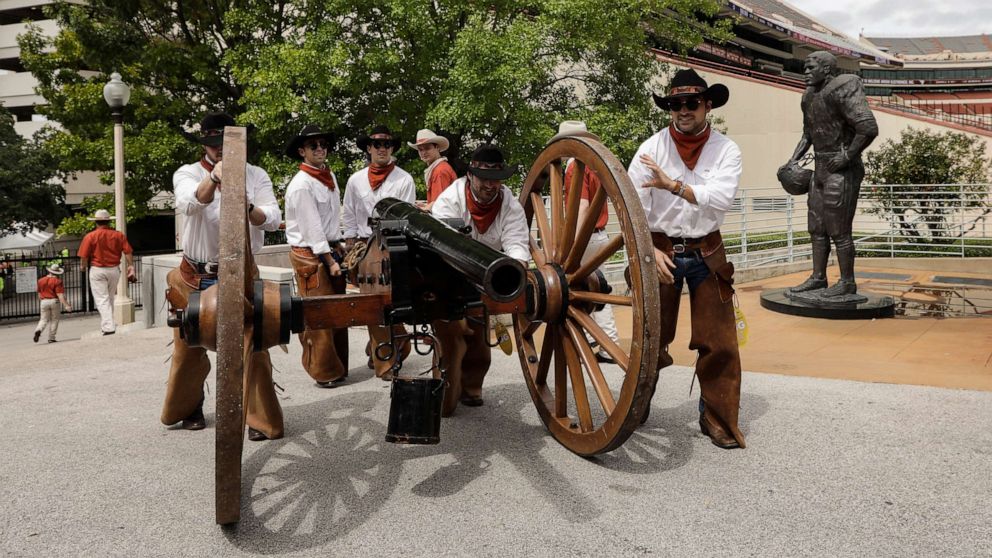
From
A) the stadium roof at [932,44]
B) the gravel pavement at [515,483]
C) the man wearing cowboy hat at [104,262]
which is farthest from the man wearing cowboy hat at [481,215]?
the stadium roof at [932,44]

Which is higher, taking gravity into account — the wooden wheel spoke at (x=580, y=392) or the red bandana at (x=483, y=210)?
the red bandana at (x=483, y=210)

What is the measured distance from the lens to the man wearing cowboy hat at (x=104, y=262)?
1039 centimetres

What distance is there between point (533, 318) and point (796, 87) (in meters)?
26.1

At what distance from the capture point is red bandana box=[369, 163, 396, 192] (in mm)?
5480

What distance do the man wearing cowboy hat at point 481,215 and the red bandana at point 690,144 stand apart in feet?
2.76

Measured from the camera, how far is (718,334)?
3.61m

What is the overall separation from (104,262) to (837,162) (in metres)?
9.39

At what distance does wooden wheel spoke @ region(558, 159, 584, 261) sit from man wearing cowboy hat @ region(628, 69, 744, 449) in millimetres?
320

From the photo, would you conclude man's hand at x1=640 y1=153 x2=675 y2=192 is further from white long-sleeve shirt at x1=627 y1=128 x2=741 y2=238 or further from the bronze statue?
the bronze statue

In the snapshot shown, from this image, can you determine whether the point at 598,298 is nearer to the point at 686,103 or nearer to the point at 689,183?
the point at 689,183

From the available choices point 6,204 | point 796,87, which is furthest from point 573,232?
point 6,204

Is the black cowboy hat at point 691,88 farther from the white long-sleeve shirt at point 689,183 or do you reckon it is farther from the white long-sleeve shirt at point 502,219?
the white long-sleeve shirt at point 502,219

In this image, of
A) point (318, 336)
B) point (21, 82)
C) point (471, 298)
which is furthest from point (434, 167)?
point (21, 82)

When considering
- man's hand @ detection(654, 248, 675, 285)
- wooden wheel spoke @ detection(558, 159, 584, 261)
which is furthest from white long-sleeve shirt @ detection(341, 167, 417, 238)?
man's hand @ detection(654, 248, 675, 285)
